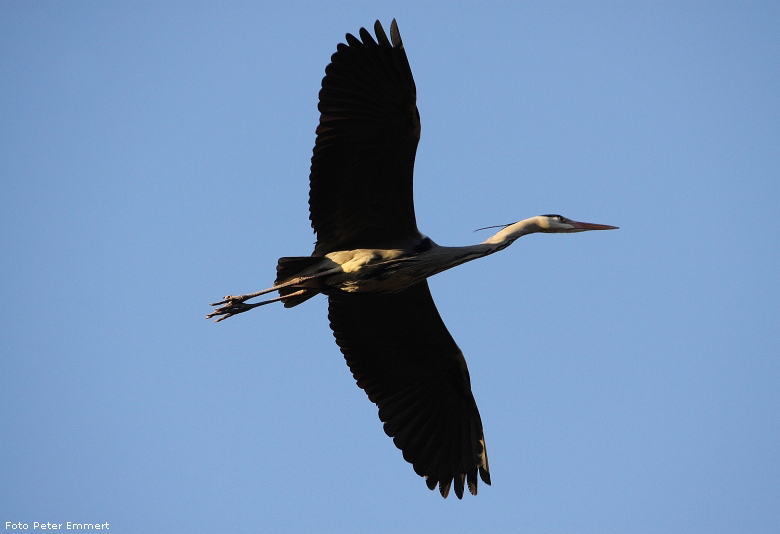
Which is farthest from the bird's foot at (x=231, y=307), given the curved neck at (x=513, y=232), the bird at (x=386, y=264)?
the curved neck at (x=513, y=232)

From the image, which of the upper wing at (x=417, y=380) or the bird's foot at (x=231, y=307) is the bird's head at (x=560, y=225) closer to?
the upper wing at (x=417, y=380)

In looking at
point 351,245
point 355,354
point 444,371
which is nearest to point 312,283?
point 351,245

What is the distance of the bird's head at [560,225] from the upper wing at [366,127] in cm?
155

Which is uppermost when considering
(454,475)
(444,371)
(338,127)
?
(338,127)

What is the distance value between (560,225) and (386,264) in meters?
2.04

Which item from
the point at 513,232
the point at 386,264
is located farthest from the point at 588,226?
the point at 386,264

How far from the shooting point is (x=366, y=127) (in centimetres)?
861

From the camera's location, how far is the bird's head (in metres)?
9.73

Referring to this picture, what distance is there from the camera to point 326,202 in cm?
904

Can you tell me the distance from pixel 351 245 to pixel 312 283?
54 cm

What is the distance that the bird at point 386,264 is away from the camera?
860 centimetres

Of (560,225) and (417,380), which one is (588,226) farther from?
(417,380)

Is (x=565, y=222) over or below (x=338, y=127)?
below

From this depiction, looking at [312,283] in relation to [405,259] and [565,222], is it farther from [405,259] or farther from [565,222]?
[565,222]
